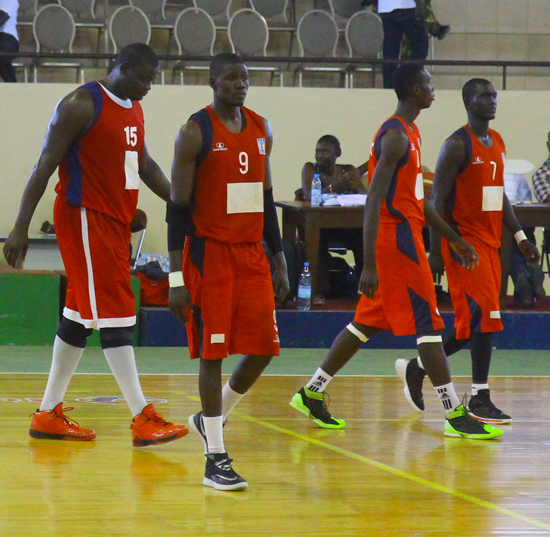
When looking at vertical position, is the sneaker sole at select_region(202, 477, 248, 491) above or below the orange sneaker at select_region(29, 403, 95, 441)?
above

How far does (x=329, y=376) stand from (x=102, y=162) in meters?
1.46

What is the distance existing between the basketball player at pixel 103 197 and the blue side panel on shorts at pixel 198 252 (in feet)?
2.05

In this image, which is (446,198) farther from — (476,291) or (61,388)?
(61,388)

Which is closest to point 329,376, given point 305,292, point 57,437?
point 57,437

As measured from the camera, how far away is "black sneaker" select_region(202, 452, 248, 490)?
3305 millimetres

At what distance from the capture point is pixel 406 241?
4.30 metres

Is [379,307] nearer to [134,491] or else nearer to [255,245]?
[255,245]

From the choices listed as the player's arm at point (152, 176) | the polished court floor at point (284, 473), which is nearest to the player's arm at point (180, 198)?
the polished court floor at point (284, 473)

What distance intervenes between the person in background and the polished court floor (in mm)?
5043

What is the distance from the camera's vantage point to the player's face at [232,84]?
341 centimetres

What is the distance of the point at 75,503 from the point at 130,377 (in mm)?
955

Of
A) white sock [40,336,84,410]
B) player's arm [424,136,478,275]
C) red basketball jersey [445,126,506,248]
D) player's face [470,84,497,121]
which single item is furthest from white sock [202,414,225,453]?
player's face [470,84,497,121]

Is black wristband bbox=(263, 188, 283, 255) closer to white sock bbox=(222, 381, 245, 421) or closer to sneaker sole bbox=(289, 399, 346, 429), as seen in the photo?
white sock bbox=(222, 381, 245, 421)

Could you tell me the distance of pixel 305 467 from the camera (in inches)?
147
